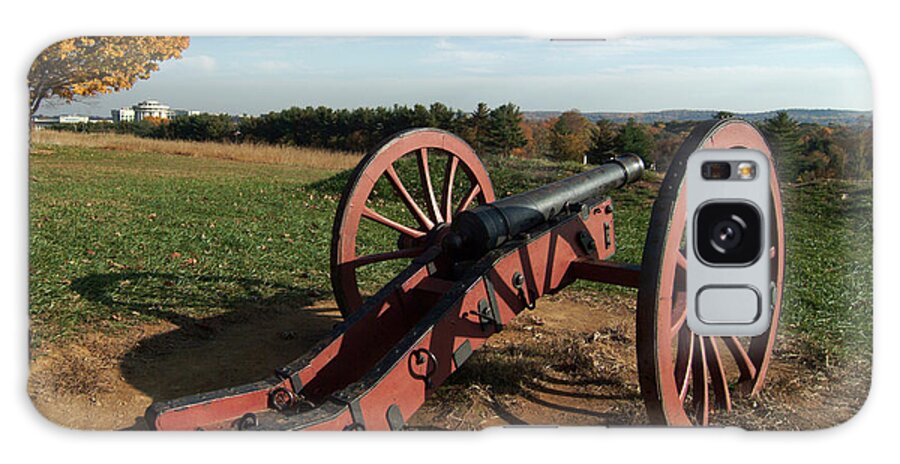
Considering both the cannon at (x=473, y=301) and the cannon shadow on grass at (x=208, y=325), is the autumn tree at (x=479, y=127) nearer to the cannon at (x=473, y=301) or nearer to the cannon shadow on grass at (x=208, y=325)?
the cannon at (x=473, y=301)

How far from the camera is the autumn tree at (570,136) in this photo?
3.27 metres

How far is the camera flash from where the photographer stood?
2.85 meters

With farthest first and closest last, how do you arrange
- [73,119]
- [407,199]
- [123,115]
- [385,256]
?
[407,199], [385,256], [123,115], [73,119]

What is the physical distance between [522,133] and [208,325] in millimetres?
2761

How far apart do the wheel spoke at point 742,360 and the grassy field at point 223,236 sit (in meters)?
0.20

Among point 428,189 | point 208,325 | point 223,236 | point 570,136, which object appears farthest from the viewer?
point 223,236

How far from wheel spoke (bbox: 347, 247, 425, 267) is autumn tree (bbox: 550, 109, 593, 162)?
1043mm

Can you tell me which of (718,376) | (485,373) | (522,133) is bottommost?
(485,373)

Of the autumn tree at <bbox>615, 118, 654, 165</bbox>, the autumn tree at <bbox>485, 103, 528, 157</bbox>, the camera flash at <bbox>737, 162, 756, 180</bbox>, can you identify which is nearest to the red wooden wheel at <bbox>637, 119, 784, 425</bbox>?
the camera flash at <bbox>737, 162, 756, 180</bbox>

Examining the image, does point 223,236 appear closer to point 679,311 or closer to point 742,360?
point 742,360

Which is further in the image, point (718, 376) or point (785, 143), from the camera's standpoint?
point (718, 376)

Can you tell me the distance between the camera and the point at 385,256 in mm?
4414

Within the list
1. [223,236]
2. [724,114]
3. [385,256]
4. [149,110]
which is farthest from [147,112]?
[223,236]

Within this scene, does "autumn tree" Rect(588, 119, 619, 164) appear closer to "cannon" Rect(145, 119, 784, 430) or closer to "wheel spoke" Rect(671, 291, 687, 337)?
"cannon" Rect(145, 119, 784, 430)
